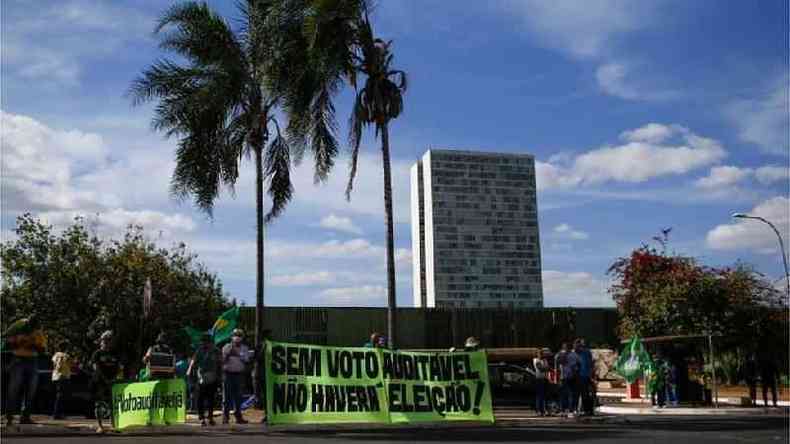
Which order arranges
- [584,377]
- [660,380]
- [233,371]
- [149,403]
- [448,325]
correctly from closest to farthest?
[149,403] → [233,371] → [584,377] → [660,380] → [448,325]

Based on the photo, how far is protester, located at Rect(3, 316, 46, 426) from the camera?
13484mm

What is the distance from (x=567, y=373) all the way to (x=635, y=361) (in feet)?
23.1

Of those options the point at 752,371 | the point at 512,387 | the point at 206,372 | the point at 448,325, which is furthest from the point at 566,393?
the point at 448,325

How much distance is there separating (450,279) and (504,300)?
11.6m

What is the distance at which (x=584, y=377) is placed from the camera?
17797mm

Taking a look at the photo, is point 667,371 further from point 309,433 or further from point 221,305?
point 221,305

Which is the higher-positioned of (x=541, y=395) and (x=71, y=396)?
(x=71, y=396)

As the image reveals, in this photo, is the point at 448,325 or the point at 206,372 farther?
the point at 448,325

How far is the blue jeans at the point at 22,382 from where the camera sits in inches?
530

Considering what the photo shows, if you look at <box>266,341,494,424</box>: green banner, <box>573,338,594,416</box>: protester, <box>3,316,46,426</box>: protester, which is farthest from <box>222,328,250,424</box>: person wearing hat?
<box>573,338,594,416</box>: protester

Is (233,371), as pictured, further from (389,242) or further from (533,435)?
(389,242)

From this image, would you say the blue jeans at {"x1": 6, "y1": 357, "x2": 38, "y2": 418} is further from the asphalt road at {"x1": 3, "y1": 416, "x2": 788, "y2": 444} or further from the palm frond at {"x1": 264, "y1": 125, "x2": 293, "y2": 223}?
the palm frond at {"x1": 264, "y1": 125, "x2": 293, "y2": 223}

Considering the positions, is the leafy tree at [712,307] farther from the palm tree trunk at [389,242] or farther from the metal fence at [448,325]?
the metal fence at [448,325]

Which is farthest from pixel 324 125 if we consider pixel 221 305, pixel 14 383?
pixel 221 305
